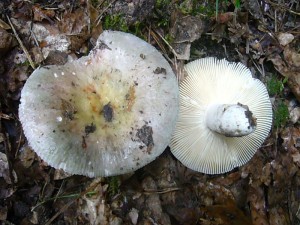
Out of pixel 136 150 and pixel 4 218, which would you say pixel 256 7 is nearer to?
pixel 136 150

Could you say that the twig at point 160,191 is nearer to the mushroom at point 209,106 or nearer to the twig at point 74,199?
the mushroom at point 209,106

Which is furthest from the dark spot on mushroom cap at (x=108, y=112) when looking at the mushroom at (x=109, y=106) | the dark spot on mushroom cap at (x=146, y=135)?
the dark spot on mushroom cap at (x=146, y=135)

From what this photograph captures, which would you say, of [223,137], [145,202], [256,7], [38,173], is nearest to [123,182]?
[145,202]

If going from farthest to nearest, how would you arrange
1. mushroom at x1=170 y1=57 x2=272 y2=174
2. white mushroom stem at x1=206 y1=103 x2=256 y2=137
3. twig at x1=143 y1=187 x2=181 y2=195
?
twig at x1=143 y1=187 x2=181 y2=195, mushroom at x1=170 y1=57 x2=272 y2=174, white mushroom stem at x1=206 y1=103 x2=256 y2=137

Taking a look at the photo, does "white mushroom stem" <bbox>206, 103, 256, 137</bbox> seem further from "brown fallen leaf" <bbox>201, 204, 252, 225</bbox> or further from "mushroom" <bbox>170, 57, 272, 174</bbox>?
"brown fallen leaf" <bbox>201, 204, 252, 225</bbox>

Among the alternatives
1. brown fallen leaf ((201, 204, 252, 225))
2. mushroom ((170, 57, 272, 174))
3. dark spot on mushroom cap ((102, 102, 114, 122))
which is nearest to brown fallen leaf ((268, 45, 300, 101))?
mushroom ((170, 57, 272, 174))
